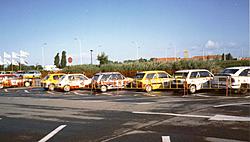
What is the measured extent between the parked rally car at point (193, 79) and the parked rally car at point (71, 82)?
864 cm

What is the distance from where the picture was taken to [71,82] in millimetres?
23141

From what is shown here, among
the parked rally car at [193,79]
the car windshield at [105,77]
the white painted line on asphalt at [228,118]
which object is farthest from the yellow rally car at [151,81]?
the white painted line on asphalt at [228,118]

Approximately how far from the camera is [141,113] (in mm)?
10406

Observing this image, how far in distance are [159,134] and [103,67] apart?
3963cm

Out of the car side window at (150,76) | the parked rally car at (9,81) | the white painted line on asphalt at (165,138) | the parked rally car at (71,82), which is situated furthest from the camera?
the parked rally car at (9,81)

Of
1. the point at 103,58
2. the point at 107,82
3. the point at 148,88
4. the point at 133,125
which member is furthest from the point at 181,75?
the point at 103,58

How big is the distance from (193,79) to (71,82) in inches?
418

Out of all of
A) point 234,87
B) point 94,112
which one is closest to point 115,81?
point 234,87

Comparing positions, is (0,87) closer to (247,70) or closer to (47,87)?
(47,87)

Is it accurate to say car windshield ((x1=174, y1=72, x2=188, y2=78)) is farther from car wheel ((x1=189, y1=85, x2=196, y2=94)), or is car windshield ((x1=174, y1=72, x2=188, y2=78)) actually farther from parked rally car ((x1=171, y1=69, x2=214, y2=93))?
car wheel ((x1=189, y1=85, x2=196, y2=94))

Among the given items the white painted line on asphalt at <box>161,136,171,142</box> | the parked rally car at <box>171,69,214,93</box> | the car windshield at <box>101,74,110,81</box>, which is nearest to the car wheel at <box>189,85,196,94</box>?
the parked rally car at <box>171,69,214,93</box>

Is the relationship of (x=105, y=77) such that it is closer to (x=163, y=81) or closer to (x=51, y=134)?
(x=163, y=81)

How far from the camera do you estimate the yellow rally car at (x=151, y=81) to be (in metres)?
19.7

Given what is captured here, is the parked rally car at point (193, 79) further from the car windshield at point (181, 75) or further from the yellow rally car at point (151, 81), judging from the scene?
the yellow rally car at point (151, 81)
